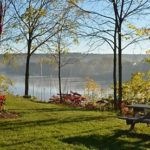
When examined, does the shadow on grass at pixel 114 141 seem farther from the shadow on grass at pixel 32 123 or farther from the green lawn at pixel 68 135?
the shadow on grass at pixel 32 123

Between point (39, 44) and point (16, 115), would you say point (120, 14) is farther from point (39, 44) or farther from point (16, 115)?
point (39, 44)

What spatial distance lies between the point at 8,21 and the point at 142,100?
8561 millimetres

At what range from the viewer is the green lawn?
5660mm

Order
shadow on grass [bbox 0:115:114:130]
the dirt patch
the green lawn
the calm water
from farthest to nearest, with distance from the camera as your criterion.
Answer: the calm water < the dirt patch < shadow on grass [bbox 0:115:114:130] < the green lawn

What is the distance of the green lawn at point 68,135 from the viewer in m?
5.66

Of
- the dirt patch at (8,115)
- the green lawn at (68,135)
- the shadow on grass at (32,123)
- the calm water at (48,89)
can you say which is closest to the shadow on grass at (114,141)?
the green lawn at (68,135)

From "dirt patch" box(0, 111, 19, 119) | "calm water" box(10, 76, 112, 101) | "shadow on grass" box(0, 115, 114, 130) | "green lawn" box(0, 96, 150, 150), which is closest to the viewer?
"green lawn" box(0, 96, 150, 150)

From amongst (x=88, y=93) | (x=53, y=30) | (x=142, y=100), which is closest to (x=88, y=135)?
(x=142, y=100)

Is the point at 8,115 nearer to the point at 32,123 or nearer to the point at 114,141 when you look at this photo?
the point at 32,123

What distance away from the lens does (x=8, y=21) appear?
16875 millimetres

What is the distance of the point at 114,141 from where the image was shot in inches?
242

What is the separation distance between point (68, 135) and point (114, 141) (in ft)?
3.28

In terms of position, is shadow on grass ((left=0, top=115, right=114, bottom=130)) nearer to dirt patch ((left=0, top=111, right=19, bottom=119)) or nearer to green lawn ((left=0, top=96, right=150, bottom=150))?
green lawn ((left=0, top=96, right=150, bottom=150))

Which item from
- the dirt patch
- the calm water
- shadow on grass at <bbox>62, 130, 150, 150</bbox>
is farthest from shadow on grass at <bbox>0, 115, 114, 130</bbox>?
the calm water
